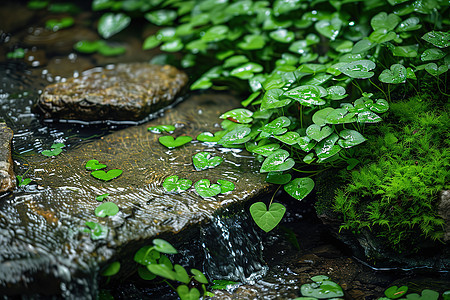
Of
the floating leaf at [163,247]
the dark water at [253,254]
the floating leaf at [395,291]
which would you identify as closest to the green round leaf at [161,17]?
the dark water at [253,254]

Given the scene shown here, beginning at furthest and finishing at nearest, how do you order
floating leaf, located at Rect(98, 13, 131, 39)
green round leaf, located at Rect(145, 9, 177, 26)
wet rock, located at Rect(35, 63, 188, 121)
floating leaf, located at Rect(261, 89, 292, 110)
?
floating leaf, located at Rect(98, 13, 131, 39) → green round leaf, located at Rect(145, 9, 177, 26) → wet rock, located at Rect(35, 63, 188, 121) → floating leaf, located at Rect(261, 89, 292, 110)

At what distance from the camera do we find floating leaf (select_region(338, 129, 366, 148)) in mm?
2219

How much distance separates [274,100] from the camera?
98.3 inches

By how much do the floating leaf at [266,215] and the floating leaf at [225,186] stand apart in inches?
7.0

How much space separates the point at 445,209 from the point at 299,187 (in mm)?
811

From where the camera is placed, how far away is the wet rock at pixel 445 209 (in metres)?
2.11

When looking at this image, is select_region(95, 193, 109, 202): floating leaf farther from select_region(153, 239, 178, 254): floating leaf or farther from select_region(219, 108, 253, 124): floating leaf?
select_region(219, 108, 253, 124): floating leaf

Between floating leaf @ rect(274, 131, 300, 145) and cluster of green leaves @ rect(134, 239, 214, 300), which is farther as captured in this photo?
floating leaf @ rect(274, 131, 300, 145)

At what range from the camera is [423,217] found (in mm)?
2141

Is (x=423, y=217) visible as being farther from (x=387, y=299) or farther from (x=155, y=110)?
(x=155, y=110)

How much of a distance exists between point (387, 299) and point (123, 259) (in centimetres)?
144

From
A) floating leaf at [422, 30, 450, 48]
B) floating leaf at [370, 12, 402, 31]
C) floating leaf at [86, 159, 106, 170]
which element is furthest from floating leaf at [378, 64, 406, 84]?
floating leaf at [86, 159, 106, 170]

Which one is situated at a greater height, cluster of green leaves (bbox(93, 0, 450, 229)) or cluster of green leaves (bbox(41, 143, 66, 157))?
cluster of green leaves (bbox(93, 0, 450, 229))

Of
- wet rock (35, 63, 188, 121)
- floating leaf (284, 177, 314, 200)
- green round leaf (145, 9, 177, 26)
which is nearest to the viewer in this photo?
floating leaf (284, 177, 314, 200)
